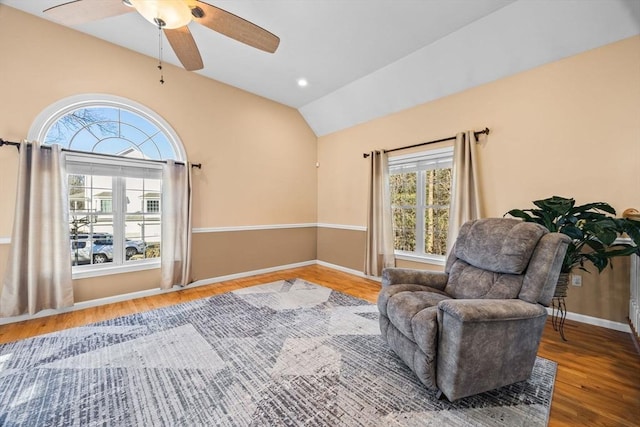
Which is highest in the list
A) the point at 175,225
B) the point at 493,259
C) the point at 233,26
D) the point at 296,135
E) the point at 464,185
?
the point at 296,135

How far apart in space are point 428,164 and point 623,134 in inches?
74.4

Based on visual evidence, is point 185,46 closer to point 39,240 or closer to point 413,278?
point 39,240

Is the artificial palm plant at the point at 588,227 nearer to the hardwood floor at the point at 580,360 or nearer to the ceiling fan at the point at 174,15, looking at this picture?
the hardwood floor at the point at 580,360

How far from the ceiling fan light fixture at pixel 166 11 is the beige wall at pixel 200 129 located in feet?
6.69

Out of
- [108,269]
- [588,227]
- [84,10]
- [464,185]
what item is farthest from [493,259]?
[108,269]

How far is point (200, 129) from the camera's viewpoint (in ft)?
12.8

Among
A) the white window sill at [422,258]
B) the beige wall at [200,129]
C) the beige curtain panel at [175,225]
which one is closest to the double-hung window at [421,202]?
the white window sill at [422,258]

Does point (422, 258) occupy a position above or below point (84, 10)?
below

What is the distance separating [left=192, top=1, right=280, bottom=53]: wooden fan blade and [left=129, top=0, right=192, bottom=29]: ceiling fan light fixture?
0.09 meters

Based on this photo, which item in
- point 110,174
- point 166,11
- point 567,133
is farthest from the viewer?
point 110,174

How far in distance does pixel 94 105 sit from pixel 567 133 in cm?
531

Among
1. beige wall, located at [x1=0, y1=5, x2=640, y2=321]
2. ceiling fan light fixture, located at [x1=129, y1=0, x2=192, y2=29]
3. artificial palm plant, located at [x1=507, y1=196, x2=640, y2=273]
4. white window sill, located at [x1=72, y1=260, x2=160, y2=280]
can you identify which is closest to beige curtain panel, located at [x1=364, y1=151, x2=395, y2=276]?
beige wall, located at [x1=0, y1=5, x2=640, y2=321]

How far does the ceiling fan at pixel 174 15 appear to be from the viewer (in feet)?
5.45

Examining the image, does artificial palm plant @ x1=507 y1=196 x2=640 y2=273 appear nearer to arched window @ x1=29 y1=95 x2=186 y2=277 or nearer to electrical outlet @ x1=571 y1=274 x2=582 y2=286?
electrical outlet @ x1=571 y1=274 x2=582 y2=286
